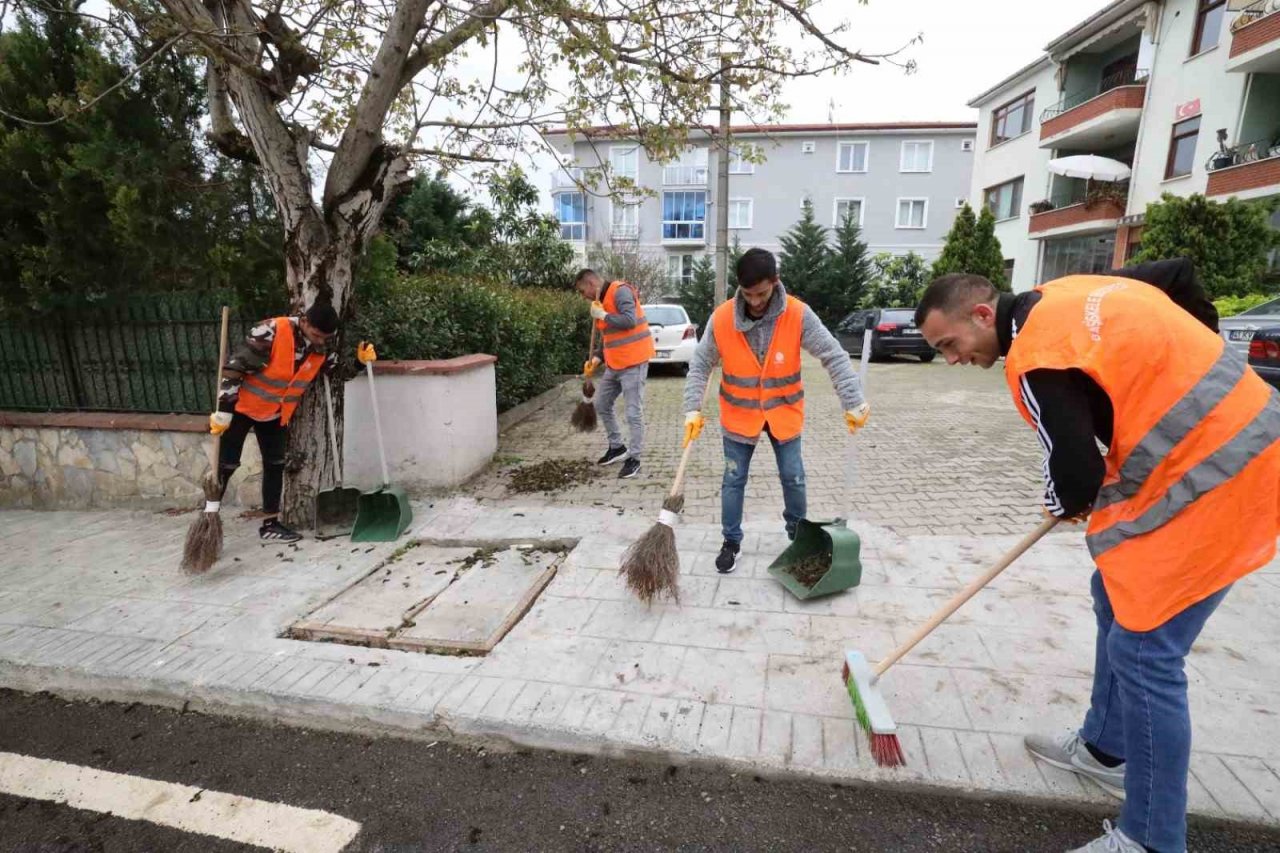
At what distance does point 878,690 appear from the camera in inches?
101

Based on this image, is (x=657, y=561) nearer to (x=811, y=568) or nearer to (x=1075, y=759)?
(x=811, y=568)

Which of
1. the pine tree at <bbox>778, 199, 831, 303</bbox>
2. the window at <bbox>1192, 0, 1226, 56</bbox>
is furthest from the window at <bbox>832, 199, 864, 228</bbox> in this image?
the window at <bbox>1192, 0, 1226, 56</bbox>

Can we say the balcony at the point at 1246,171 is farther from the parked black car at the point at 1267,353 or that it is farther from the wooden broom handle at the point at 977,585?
the wooden broom handle at the point at 977,585

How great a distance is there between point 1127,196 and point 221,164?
22.3m

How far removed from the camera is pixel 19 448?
5879 millimetres

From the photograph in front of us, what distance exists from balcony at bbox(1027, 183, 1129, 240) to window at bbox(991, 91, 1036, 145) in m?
3.75

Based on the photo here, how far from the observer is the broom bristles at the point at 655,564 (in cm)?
332

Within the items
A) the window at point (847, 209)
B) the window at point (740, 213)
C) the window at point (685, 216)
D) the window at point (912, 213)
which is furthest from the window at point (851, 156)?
the window at point (685, 216)

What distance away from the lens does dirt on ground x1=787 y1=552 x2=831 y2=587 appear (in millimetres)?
3527

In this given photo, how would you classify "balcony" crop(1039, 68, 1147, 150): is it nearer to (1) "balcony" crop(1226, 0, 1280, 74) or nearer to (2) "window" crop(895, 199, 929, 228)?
(1) "balcony" crop(1226, 0, 1280, 74)

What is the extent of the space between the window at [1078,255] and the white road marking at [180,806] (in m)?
22.6

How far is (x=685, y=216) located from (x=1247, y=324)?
27.2 metres

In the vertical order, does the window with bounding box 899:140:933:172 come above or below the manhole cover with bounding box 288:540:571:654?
above

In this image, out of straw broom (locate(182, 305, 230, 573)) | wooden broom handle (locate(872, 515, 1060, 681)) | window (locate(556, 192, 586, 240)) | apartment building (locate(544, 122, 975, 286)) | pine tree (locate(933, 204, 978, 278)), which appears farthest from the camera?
window (locate(556, 192, 586, 240))
